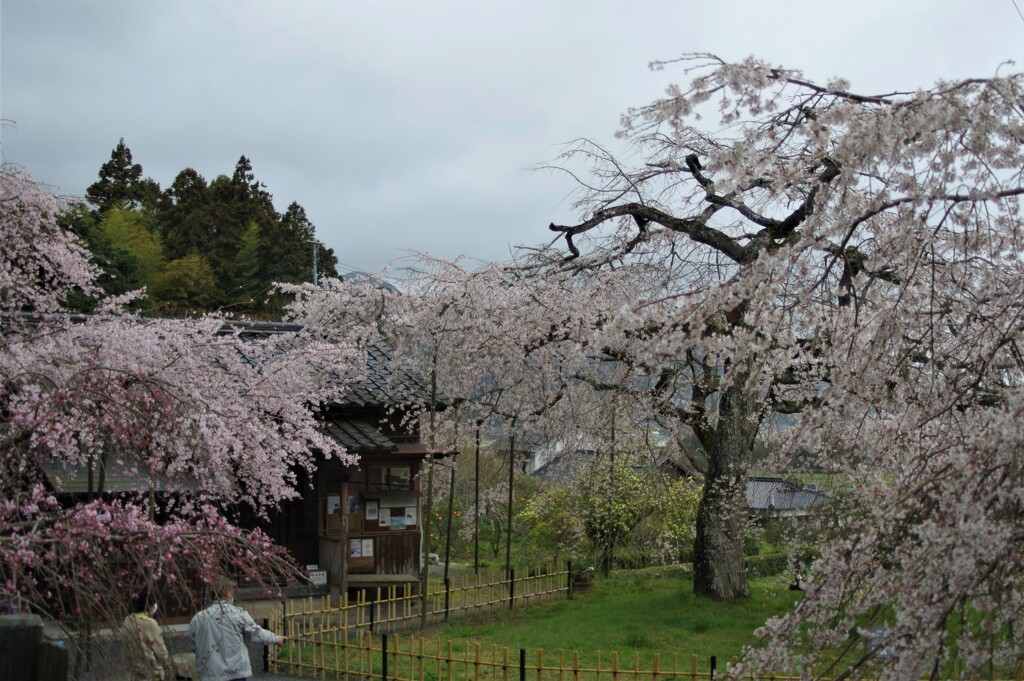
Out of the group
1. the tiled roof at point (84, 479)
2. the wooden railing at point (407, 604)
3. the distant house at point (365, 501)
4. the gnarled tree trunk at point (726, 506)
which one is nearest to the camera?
the wooden railing at point (407, 604)

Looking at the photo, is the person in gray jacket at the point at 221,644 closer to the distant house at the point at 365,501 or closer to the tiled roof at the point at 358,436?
the tiled roof at the point at 358,436

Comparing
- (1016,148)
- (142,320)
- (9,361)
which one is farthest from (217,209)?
(1016,148)

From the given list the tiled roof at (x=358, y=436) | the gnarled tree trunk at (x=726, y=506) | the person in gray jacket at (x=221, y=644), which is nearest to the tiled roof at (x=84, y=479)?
the tiled roof at (x=358, y=436)

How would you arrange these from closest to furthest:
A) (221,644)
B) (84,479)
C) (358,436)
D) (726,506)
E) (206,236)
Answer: (221,644), (84,479), (726,506), (358,436), (206,236)

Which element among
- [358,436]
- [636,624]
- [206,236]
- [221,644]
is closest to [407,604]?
[358,436]

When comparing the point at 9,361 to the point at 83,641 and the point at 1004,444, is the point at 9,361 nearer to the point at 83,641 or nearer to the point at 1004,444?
the point at 83,641

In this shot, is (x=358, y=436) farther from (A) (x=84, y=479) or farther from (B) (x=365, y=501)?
(A) (x=84, y=479)

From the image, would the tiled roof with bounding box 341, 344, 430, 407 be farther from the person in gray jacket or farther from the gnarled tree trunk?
the person in gray jacket

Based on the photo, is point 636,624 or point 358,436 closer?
point 636,624

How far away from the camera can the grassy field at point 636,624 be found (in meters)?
9.34

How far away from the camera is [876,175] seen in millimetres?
3932

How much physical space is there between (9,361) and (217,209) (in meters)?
25.4

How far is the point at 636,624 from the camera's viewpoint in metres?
10.3

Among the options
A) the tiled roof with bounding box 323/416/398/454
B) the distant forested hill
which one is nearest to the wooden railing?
the tiled roof with bounding box 323/416/398/454
